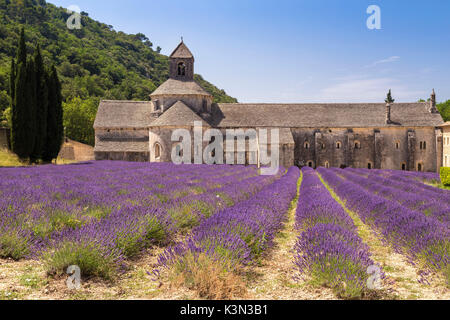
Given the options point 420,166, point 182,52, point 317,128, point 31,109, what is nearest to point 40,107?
point 31,109

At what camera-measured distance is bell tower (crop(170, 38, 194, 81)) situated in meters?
38.0

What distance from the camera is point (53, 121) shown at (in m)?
27.0

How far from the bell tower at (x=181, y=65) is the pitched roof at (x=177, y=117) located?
605 centimetres

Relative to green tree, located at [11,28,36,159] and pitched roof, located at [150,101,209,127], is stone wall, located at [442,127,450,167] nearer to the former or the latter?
pitched roof, located at [150,101,209,127]

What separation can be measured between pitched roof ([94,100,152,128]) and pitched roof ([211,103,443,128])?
7.32 meters

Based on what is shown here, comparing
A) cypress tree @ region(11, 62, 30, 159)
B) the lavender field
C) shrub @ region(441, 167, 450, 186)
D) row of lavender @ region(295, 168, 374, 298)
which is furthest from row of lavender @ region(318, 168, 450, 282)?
cypress tree @ region(11, 62, 30, 159)

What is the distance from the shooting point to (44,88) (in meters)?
25.2

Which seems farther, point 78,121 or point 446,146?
point 78,121

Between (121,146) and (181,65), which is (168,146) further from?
(181,65)

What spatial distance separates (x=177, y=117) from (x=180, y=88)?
585 centimetres

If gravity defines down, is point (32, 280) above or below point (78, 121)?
below

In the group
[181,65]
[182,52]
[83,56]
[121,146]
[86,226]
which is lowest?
[86,226]

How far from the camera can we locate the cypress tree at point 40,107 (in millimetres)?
24369
